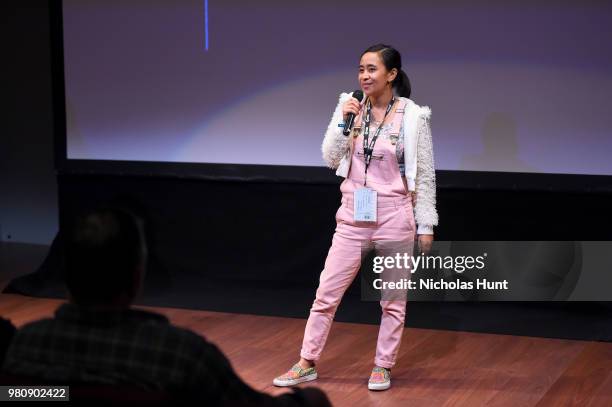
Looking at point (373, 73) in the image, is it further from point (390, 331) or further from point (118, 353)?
point (118, 353)

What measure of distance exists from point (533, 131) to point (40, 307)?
3.04m

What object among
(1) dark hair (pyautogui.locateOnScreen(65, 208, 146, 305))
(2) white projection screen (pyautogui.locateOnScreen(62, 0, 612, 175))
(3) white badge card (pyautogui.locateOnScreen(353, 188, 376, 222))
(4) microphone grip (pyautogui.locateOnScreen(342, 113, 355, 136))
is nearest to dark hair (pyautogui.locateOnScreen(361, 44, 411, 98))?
(4) microphone grip (pyautogui.locateOnScreen(342, 113, 355, 136))

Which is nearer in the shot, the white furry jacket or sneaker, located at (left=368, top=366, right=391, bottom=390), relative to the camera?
the white furry jacket

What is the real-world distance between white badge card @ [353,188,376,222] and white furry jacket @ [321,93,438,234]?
136 millimetres

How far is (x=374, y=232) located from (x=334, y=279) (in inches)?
10.2

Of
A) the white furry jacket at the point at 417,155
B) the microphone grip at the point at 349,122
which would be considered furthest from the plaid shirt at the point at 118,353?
the white furry jacket at the point at 417,155

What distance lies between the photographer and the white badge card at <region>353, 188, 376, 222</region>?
3529mm

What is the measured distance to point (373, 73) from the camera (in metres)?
3.51

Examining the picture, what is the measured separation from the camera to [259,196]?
5.52m

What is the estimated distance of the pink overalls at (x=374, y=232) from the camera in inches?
139

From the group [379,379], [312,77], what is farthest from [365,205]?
[312,77]

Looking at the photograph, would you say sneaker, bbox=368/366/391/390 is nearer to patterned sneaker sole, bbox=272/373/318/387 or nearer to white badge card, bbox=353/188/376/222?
patterned sneaker sole, bbox=272/373/318/387

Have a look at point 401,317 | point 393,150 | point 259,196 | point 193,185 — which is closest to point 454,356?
point 401,317

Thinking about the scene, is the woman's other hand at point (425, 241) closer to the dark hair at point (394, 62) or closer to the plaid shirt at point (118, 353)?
the dark hair at point (394, 62)
